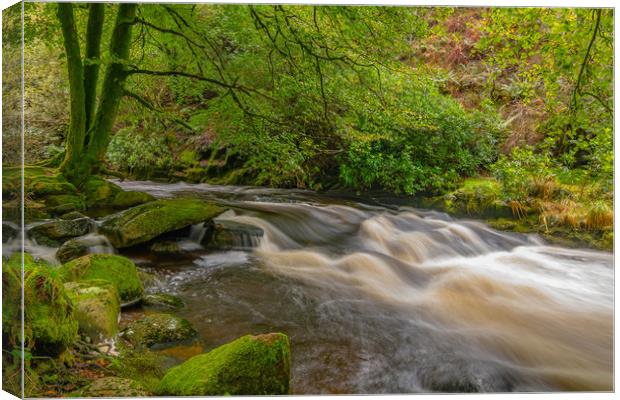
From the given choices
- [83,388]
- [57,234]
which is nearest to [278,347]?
[83,388]

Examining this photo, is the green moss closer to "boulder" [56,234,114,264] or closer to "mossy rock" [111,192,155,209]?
"boulder" [56,234,114,264]

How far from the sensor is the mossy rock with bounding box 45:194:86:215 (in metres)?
3.38

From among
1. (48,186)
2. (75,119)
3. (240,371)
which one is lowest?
(240,371)

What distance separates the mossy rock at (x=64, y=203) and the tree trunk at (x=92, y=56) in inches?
22.5

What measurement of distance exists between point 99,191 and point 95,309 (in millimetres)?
1837

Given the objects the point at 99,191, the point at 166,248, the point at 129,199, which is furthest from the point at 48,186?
the point at 166,248

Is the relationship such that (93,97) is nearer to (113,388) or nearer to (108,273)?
(108,273)

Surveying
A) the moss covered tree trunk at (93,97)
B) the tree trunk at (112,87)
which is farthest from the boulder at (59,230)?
the tree trunk at (112,87)

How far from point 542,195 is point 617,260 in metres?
0.70

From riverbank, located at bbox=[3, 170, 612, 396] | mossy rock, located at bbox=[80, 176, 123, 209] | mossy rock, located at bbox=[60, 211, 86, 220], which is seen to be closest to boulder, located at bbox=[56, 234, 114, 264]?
riverbank, located at bbox=[3, 170, 612, 396]

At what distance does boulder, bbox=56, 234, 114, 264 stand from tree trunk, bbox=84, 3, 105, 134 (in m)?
1.04

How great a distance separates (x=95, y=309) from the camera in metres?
2.33

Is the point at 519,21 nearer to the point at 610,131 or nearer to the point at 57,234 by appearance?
the point at 610,131

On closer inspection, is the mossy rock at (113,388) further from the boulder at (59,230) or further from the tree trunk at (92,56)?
the tree trunk at (92,56)
